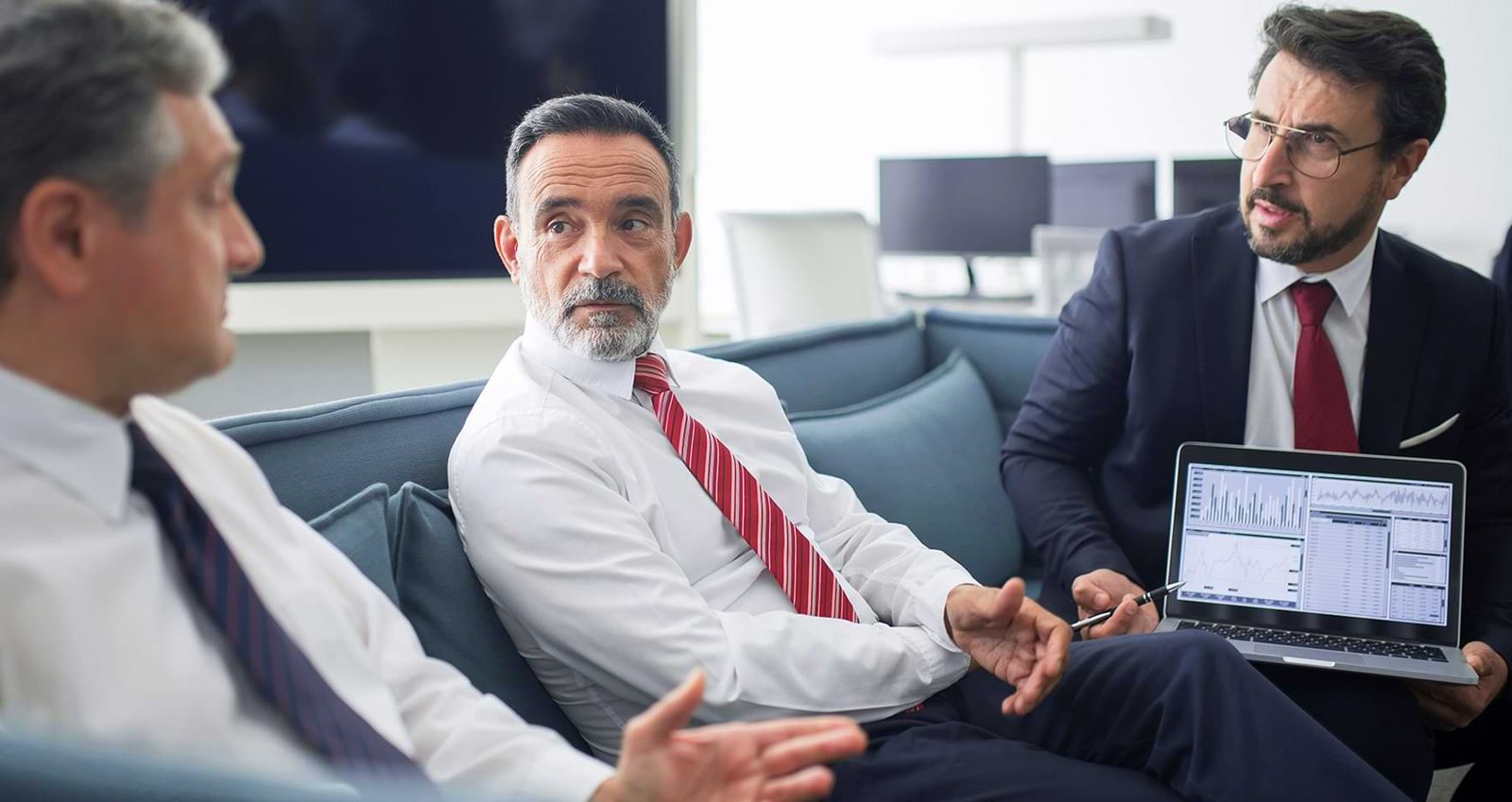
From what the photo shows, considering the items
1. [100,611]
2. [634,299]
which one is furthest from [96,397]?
[634,299]

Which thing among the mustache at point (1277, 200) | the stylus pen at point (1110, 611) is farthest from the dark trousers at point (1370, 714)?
the mustache at point (1277, 200)

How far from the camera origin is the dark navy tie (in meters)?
0.85

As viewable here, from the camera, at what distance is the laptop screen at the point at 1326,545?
65.0 inches

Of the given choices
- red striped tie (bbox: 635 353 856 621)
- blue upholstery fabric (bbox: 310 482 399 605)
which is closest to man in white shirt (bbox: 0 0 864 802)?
blue upholstery fabric (bbox: 310 482 399 605)

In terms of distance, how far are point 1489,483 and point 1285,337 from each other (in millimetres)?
338

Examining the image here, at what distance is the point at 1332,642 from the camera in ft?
5.30

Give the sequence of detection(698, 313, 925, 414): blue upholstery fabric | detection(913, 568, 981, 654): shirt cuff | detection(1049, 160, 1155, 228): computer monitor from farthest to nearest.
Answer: detection(1049, 160, 1155, 228): computer monitor → detection(698, 313, 925, 414): blue upholstery fabric → detection(913, 568, 981, 654): shirt cuff

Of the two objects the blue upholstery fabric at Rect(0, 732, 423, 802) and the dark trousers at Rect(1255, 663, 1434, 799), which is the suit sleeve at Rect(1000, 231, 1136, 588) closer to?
the dark trousers at Rect(1255, 663, 1434, 799)

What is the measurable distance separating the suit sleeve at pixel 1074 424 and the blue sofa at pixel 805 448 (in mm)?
192

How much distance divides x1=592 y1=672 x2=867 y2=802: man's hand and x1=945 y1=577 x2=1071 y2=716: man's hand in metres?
0.46

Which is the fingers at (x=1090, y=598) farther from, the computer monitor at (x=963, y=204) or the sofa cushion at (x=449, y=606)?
the computer monitor at (x=963, y=204)

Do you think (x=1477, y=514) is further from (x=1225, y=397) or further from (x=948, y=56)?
(x=948, y=56)

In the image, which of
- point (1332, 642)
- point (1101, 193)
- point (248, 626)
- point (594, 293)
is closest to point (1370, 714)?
point (1332, 642)

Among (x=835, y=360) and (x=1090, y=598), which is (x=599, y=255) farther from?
(x=835, y=360)
